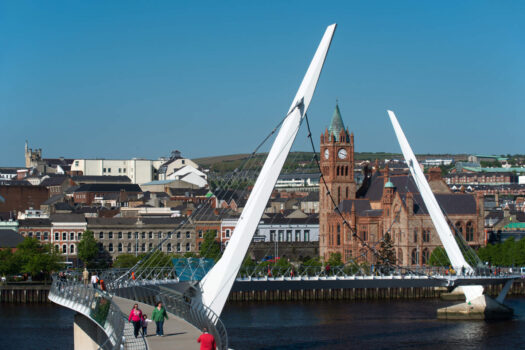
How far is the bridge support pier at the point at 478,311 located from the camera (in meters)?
53.9

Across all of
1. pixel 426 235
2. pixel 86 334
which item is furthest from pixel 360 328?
pixel 426 235

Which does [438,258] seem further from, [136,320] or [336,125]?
[136,320]

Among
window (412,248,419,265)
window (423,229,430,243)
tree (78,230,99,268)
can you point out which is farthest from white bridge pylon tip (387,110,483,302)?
tree (78,230,99,268)

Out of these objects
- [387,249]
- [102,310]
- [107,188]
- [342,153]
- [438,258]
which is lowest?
[102,310]

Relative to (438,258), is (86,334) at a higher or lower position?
lower

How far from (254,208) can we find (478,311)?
72.1 ft

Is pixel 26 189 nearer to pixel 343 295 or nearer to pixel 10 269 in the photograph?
pixel 10 269

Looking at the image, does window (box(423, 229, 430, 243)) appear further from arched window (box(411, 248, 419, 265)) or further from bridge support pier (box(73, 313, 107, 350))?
bridge support pier (box(73, 313, 107, 350))

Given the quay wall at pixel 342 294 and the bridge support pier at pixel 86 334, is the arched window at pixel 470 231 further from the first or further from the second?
the bridge support pier at pixel 86 334

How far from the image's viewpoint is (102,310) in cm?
2820

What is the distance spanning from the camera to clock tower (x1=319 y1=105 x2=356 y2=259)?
89000 millimetres

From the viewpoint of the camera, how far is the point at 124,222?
93438 mm

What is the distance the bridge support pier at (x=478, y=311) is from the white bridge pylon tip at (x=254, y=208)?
2049cm

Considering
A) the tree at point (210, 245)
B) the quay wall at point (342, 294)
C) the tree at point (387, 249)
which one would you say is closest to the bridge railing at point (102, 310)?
the quay wall at point (342, 294)
